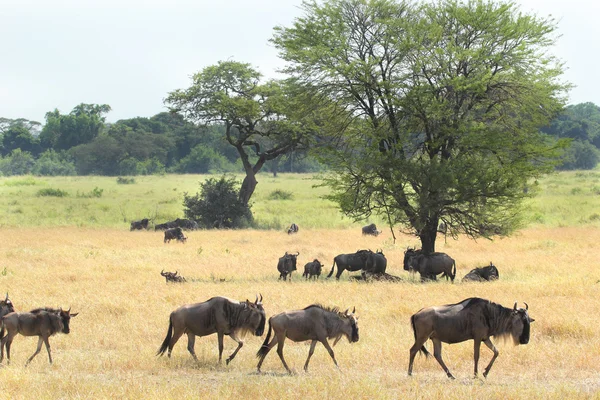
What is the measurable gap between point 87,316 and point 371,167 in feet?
33.8

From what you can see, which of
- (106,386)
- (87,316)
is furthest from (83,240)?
(106,386)

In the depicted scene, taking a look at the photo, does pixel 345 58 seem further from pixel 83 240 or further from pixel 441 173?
pixel 83 240

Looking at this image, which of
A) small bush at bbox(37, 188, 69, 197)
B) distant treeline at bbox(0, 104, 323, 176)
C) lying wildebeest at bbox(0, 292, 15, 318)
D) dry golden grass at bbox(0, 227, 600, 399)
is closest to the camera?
dry golden grass at bbox(0, 227, 600, 399)

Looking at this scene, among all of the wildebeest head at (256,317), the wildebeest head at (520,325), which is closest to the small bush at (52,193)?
the wildebeest head at (256,317)

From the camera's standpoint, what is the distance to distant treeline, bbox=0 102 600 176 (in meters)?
96.1

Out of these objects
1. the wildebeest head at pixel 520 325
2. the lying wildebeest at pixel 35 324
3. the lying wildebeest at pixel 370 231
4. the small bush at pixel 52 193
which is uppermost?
the wildebeest head at pixel 520 325

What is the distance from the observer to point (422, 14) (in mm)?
22375

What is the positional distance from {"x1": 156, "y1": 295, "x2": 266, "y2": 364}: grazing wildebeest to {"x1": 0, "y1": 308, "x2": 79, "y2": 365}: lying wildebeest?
5.23 ft

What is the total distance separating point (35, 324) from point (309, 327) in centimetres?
420

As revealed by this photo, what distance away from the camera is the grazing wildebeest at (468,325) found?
973 cm

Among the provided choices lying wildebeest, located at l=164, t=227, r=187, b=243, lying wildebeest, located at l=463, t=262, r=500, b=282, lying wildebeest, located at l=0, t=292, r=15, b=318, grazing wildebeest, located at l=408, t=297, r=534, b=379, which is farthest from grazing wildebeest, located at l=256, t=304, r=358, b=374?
lying wildebeest, located at l=164, t=227, r=187, b=243

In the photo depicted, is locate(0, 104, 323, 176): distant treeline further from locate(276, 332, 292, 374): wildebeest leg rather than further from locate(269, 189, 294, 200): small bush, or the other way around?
locate(276, 332, 292, 374): wildebeest leg

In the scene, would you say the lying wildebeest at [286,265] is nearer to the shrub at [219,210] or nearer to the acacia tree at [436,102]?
the acacia tree at [436,102]

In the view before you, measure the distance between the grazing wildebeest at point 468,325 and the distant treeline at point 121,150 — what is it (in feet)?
242
